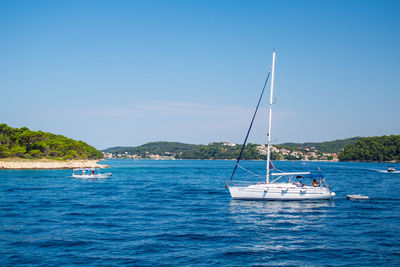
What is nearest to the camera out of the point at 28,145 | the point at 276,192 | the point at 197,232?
the point at 197,232

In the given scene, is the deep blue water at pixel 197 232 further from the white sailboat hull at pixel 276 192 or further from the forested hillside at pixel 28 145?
the forested hillside at pixel 28 145

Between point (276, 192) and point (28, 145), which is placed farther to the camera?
point (28, 145)

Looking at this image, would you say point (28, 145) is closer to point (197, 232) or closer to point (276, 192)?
point (276, 192)

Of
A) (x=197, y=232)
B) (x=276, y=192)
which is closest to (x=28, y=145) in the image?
(x=276, y=192)

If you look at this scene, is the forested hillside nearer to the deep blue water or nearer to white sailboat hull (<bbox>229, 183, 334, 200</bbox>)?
the deep blue water

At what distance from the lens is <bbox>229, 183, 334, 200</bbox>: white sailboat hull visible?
38.5m

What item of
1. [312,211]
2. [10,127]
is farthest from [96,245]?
[10,127]

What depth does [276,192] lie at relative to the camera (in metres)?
38.5

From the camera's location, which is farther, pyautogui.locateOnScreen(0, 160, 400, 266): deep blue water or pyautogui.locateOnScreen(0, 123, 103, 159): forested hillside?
pyautogui.locateOnScreen(0, 123, 103, 159): forested hillside

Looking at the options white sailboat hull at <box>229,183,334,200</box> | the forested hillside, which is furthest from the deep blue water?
the forested hillside

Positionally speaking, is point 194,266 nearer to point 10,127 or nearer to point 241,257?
point 241,257

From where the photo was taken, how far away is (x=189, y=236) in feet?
76.1

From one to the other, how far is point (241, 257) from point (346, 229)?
11.5 m

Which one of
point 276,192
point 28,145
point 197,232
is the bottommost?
point 197,232
